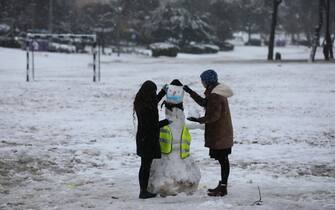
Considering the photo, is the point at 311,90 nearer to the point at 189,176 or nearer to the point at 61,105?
the point at 61,105

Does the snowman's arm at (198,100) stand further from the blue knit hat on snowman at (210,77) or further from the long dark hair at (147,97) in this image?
the long dark hair at (147,97)

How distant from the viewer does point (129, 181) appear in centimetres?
831

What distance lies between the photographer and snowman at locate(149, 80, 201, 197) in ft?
23.0

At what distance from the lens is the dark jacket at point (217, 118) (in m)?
6.98

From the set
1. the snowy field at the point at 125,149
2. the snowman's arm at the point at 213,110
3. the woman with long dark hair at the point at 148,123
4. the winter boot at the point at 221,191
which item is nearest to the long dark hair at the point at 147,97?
the woman with long dark hair at the point at 148,123

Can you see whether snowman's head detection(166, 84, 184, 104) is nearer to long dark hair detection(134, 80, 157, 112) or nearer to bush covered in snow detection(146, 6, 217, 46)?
long dark hair detection(134, 80, 157, 112)

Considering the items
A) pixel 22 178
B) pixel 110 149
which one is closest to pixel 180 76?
pixel 110 149

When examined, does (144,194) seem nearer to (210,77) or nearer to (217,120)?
(217,120)

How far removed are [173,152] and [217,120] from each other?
2.29ft

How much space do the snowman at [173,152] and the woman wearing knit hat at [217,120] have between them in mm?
209

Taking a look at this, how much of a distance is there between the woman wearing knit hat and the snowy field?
0.18 metres

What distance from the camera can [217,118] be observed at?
6.97 metres

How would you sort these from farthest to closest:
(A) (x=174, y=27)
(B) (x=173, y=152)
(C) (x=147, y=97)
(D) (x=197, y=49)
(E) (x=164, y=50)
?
(A) (x=174, y=27)
(D) (x=197, y=49)
(E) (x=164, y=50)
(B) (x=173, y=152)
(C) (x=147, y=97)

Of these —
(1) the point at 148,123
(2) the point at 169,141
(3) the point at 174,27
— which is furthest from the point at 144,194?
(3) the point at 174,27
